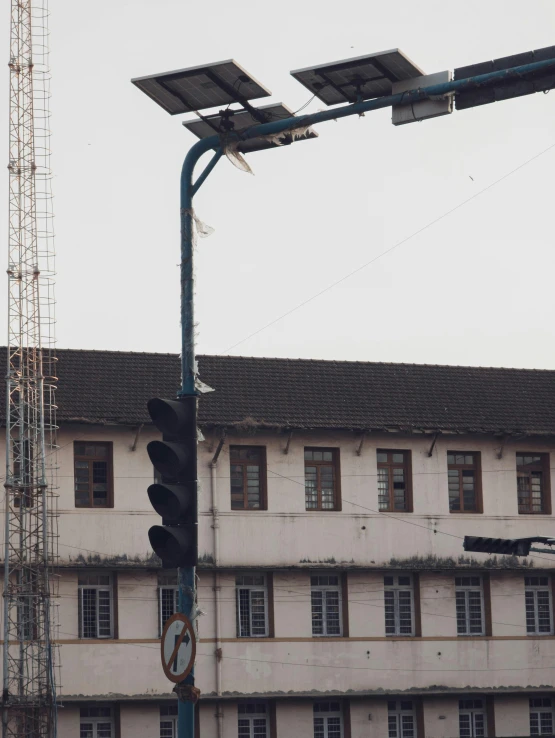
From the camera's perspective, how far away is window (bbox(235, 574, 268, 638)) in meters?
38.9

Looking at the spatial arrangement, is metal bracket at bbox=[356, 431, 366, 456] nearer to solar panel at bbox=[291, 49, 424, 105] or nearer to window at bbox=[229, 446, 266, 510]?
window at bbox=[229, 446, 266, 510]

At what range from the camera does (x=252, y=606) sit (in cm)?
3909

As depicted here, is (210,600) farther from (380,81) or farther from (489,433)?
(380,81)

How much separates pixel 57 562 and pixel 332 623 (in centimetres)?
786

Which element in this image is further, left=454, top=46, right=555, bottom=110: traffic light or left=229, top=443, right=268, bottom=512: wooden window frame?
left=229, top=443, right=268, bottom=512: wooden window frame

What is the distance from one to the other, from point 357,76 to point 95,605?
26722 mm

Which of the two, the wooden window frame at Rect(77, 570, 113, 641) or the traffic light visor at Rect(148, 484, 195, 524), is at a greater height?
the traffic light visor at Rect(148, 484, 195, 524)

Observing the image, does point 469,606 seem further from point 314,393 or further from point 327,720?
point 314,393

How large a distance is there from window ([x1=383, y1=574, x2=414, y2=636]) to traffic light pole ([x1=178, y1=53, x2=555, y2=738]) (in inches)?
1096

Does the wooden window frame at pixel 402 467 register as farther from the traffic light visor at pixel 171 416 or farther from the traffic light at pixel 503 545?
the traffic light visor at pixel 171 416

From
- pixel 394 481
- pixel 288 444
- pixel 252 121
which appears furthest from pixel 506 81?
pixel 394 481

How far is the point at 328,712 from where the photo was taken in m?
39.4

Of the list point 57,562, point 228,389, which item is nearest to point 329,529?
point 228,389

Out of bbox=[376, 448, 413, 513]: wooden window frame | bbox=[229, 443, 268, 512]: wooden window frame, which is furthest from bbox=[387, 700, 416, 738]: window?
bbox=[229, 443, 268, 512]: wooden window frame
